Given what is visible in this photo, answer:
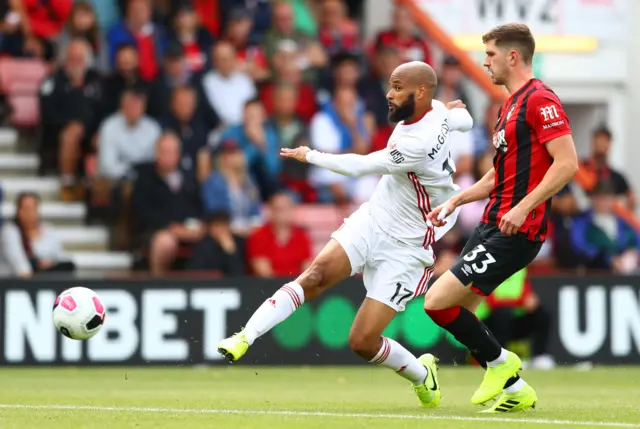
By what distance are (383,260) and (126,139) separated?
703 centimetres

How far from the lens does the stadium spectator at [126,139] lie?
634 inches

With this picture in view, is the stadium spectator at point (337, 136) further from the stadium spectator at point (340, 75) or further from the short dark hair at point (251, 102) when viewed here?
the short dark hair at point (251, 102)

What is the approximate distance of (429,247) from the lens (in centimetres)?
991

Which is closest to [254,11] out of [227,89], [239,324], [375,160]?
[227,89]

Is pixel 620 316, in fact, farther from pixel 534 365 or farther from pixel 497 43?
pixel 497 43

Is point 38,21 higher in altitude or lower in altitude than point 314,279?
higher

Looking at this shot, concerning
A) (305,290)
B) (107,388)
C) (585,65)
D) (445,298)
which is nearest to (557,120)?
(445,298)

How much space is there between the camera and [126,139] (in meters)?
16.2

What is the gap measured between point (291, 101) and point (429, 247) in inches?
288

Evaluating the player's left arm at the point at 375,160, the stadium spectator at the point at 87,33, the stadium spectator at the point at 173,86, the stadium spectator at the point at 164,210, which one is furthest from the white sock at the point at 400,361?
the stadium spectator at the point at 87,33

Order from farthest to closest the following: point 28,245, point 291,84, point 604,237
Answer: point 291,84 → point 604,237 → point 28,245

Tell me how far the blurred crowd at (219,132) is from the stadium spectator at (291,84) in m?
0.02

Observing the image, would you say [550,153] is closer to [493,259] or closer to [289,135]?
[493,259]

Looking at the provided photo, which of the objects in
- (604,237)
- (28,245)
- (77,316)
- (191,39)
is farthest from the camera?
(191,39)
